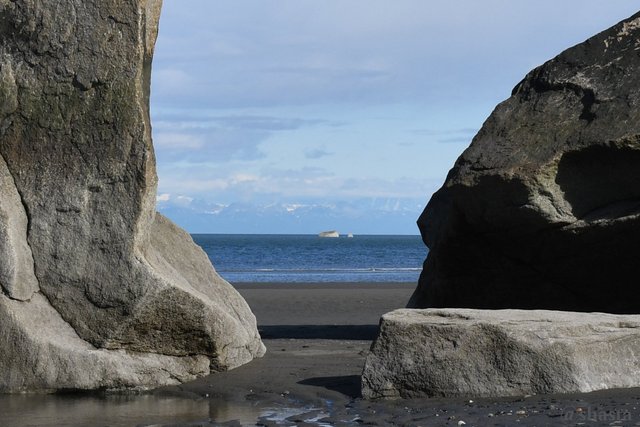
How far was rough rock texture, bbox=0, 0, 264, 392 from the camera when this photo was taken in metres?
8.31

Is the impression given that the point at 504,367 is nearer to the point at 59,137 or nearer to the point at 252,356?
the point at 252,356

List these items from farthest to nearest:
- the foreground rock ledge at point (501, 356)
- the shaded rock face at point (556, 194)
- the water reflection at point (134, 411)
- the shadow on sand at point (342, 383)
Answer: the shaded rock face at point (556, 194) → the shadow on sand at point (342, 383) → the foreground rock ledge at point (501, 356) → the water reflection at point (134, 411)

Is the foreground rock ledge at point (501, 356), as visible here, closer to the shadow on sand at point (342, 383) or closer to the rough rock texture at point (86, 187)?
the shadow on sand at point (342, 383)

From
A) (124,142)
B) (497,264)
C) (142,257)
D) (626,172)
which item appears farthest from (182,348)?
(626,172)

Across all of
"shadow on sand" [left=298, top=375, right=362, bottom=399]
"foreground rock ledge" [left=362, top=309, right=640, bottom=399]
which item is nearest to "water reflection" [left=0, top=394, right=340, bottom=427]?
"shadow on sand" [left=298, top=375, right=362, bottom=399]

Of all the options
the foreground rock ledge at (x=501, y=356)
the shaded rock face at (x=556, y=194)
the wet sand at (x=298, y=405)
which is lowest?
the wet sand at (x=298, y=405)

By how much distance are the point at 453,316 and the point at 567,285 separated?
316 centimetres

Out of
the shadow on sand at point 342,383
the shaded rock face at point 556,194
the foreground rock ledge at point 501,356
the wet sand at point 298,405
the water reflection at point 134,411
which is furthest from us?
the shaded rock face at point 556,194

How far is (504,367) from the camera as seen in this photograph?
7289 millimetres

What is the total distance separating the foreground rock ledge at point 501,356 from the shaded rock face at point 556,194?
7.11ft

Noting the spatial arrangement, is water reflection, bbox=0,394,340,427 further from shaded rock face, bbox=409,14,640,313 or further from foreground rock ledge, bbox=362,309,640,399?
shaded rock face, bbox=409,14,640,313

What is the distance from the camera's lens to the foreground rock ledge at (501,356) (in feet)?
23.7

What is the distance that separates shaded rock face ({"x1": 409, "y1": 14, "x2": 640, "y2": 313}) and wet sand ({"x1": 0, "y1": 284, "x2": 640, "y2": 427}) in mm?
1750

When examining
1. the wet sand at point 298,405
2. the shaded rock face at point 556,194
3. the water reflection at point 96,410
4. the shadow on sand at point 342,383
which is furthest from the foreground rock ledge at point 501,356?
the shaded rock face at point 556,194
